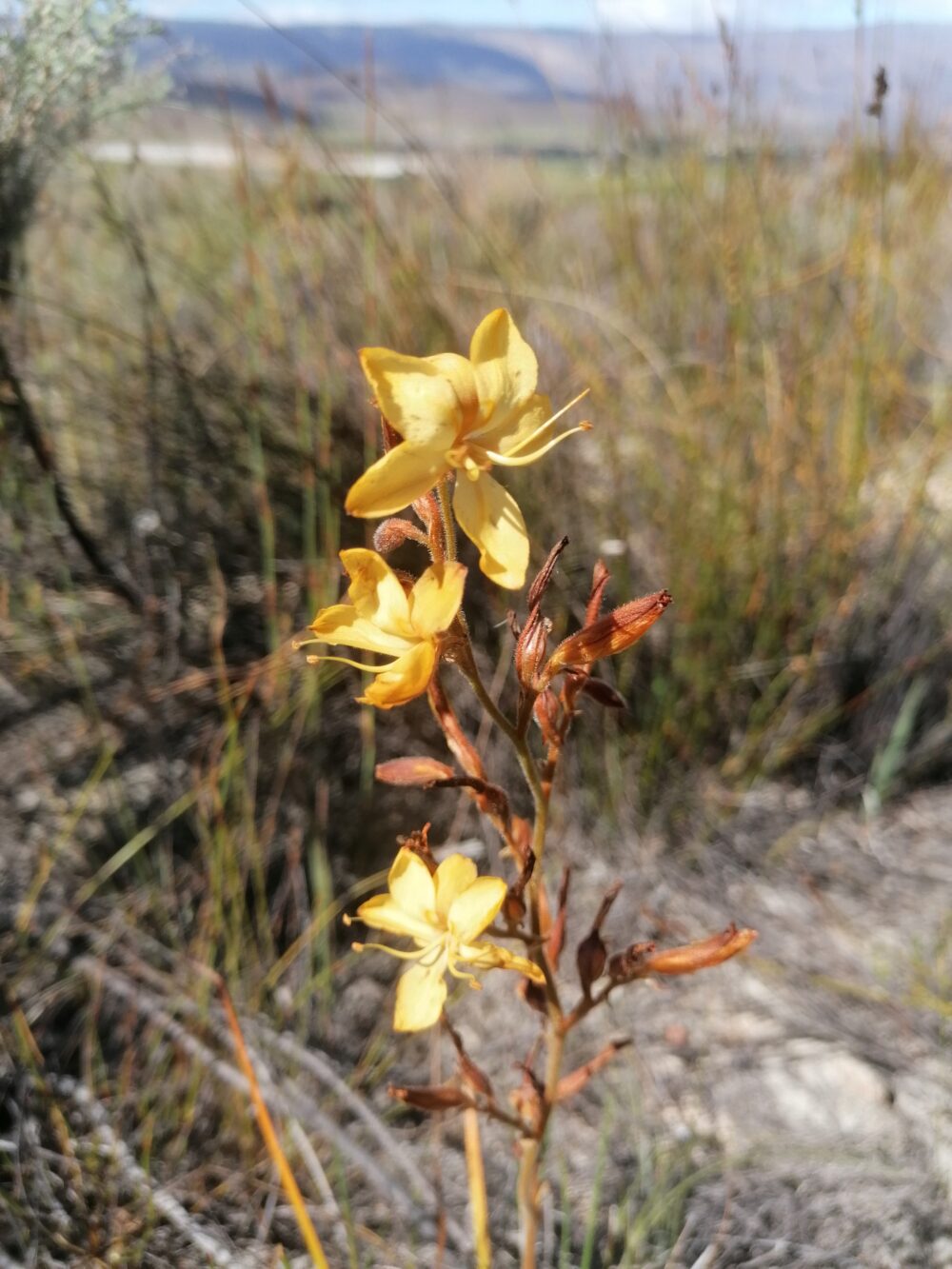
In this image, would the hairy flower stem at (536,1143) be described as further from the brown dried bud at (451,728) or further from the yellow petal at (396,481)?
the yellow petal at (396,481)

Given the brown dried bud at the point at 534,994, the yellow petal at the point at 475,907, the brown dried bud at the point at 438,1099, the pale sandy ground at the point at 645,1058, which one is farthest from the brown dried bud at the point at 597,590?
the pale sandy ground at the point at 645,1058

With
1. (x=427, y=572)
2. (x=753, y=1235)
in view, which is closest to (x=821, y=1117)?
(x=753, y=1235)

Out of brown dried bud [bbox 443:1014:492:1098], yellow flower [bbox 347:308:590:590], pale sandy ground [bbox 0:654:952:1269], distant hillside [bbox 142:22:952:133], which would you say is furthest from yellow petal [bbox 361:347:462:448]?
distant hillside [bbox 142:22:952:133]

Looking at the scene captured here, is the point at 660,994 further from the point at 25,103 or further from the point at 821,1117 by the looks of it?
the point at 25,103

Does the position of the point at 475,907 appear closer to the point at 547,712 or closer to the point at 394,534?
the point at 547,712

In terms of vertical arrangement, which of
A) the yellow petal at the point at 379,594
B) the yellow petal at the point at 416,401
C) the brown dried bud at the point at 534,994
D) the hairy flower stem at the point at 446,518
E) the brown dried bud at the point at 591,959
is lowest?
the brown dried bud at the point at 534,994

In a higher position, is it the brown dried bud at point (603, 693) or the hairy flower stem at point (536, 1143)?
the brown dried bud at point (603, 693)
